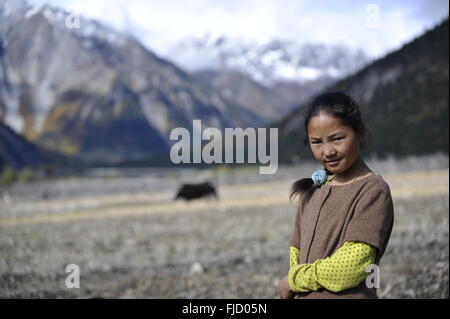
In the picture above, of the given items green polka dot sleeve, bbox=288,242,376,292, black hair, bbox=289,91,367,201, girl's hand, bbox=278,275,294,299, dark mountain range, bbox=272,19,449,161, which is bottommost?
girl's hand, bbox=278,275,294,299

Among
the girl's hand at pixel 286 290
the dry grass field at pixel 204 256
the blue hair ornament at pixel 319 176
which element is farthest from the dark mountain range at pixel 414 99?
the girl's hand at pixel 286 290

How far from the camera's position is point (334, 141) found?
78.2 inches

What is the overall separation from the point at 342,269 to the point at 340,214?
24cm

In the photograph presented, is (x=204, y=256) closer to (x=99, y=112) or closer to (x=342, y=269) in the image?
(x=342, y=269)

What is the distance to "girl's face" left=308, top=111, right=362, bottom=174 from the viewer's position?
1974 mm

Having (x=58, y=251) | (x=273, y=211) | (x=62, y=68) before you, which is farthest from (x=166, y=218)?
(x=62, y=68)

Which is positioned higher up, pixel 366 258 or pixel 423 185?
pixel 423 185

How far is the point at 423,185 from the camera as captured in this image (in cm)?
781

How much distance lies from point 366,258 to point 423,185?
652 cm

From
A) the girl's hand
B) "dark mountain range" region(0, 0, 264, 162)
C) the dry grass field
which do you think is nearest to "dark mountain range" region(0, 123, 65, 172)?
the dry grass field

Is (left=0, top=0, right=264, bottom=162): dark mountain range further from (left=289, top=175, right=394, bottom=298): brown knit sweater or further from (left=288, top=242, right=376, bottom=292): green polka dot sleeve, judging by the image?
(left=288, top=242, right=376, bottom=292): green polka dot sleeve

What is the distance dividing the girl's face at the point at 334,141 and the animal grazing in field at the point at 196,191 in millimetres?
20806

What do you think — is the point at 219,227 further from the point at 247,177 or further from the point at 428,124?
the point at 247,177

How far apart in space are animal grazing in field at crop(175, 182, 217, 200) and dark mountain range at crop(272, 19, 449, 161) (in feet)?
42.7
